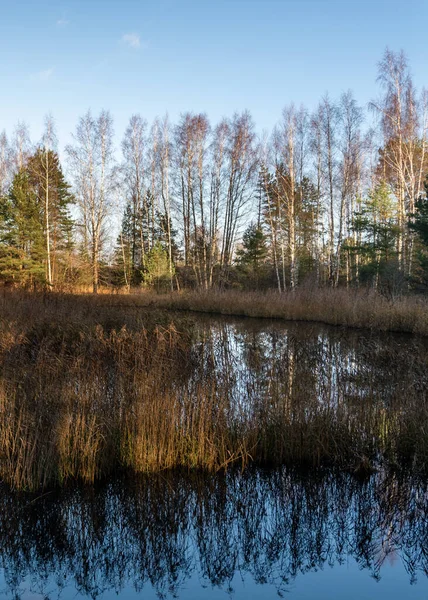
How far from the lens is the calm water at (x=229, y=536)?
2.62 metres

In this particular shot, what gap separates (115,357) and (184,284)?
20715 millimetres

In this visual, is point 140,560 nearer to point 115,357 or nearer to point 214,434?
point 214,434

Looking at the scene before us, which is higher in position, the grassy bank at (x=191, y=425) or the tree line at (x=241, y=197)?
the tree line at (x=241, y=197)

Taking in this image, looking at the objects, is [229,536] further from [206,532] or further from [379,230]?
[379,230]

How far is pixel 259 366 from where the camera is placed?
663 cm

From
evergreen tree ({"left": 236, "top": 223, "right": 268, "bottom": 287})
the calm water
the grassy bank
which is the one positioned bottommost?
the calm water

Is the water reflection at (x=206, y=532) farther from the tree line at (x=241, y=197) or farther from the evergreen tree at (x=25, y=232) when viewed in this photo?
the evergreen tree at (x=25, y=232)

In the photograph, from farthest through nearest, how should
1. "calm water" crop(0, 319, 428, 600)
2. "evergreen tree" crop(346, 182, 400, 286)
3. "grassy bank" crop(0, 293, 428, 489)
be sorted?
"evergreen tree" crop(346, 182, 400, 286) → "grassy bank" crop(0, 293, 428, 489) → "calm water" crop(0, 319, 428, 600)

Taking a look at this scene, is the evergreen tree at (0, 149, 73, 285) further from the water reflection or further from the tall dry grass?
the water reflection

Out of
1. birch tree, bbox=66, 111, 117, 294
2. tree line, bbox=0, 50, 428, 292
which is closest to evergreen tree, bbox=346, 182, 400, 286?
tree line, bbox=0, 50, 428, 292

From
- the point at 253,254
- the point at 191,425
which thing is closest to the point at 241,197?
the point at 253,254

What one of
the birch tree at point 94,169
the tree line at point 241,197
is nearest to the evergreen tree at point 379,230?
the tree line at point 241,197

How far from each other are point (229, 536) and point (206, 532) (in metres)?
0.16

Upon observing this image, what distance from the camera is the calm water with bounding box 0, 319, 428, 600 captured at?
262cm
